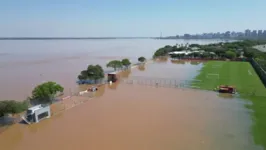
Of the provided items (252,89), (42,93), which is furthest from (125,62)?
(42,93)

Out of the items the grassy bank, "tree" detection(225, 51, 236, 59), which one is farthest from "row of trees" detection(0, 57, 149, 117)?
"tree" detection(225, 51, 236, 59)

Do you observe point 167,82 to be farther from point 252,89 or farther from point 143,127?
point 143,127

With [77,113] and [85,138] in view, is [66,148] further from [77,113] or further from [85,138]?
[77,113]

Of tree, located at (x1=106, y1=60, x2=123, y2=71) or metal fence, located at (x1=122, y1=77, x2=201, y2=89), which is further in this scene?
tree, located at (x1=106, y1=60, x2=123, y2=71)

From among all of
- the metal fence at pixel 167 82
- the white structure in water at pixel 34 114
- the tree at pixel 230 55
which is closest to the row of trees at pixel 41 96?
the white structure in water at pixel 34 114

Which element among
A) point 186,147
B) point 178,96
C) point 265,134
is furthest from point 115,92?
point 265,134

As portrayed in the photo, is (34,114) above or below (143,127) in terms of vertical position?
above

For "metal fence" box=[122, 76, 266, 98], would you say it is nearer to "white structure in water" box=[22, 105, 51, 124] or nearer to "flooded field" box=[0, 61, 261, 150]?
"flooded field" box=[0, 61, 261, 150]

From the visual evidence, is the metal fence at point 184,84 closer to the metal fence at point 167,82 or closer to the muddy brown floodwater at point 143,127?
the metal fence at point 167,82
